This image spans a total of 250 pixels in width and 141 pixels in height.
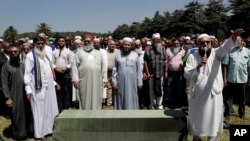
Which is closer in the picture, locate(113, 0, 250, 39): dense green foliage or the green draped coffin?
the green draped coffin

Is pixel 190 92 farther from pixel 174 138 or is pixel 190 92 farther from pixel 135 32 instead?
pixel 135 32

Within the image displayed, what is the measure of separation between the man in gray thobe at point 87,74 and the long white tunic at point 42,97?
2.18ft

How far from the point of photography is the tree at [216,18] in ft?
172

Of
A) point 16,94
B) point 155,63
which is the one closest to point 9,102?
point 16,94

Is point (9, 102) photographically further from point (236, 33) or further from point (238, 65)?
point (238, 65)

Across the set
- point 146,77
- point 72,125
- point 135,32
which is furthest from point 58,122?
point 135,32

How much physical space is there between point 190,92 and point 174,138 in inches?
29.9

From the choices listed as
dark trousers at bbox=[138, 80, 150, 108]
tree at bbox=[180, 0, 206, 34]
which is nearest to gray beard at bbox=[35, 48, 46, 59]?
dark trousers at bbox=[138, 80, 150, 108]

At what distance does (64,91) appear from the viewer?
31.1 ft

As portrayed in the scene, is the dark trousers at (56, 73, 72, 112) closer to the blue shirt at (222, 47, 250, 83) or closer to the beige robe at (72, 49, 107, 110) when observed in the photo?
the beige robe at (72, 49, 107, 110)

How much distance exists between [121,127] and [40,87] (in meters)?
1.96

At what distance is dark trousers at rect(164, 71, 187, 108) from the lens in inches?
372

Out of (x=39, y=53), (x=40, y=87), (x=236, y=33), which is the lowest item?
(x=40, y=87)

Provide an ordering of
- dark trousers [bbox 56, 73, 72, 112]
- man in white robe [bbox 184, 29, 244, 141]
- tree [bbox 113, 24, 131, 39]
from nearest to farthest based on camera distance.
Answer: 1. man in white robe [bbox 184, 29, 244, 141]
2. dark trousers [bbox 56, 73, 72, 112]
3. tree [bbox 113, 24, 131, 39]
